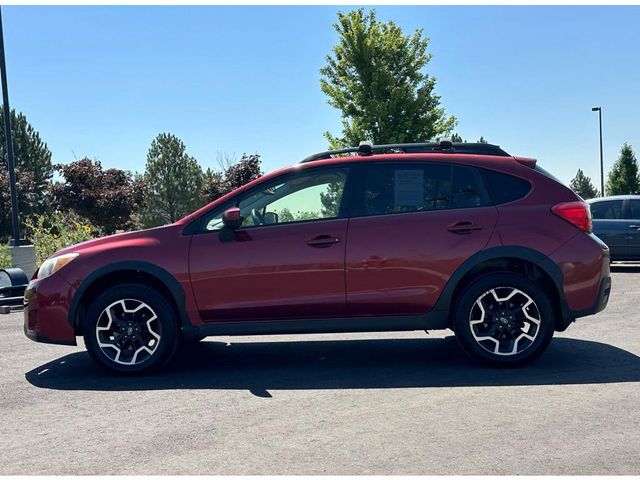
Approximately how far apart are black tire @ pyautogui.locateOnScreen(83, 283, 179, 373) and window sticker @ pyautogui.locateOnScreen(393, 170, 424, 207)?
83.8 inches

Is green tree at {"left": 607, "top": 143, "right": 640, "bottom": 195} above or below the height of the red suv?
above

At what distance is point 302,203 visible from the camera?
5.66 m

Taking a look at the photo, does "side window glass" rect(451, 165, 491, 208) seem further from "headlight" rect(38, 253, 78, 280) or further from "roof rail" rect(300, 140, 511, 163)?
"headlight" rect(38, 253, 78, 280)

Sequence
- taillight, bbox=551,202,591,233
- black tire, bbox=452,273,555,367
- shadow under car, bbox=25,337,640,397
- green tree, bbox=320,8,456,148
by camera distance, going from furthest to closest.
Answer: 1. green tree, bbox=320,8,456,148
2. taillight, bbox=551,202,591,233
3. black tire, bbox=452,273,555,367
4. shadow under car, bbox=25,337,640,397

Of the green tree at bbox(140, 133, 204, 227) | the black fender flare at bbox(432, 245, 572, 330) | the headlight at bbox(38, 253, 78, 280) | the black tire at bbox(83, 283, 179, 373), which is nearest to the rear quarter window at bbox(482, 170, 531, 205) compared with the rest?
the black fender flare at bbox(432, 245, 572, 330)

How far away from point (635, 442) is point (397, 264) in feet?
7.49

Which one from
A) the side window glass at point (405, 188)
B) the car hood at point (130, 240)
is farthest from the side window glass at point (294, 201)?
the car hood at point (130, 240)

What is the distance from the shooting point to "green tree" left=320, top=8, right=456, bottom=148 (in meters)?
24.0

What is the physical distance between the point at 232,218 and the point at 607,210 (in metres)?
11.1

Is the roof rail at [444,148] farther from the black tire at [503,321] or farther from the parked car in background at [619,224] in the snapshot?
the parked car in background at [619,224]

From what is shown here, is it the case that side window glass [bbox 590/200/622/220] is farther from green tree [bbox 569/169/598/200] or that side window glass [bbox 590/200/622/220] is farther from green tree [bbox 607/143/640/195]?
green tree [bbox 569/169/598/200]

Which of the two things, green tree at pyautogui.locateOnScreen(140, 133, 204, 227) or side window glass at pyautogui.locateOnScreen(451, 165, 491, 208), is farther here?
green tree at pyautogui.locateOnScreen(140, 133, 204, 227)

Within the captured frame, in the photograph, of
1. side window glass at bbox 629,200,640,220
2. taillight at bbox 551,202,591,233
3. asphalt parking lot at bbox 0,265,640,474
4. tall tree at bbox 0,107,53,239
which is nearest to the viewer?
asphalt parking lot at bbox 0,265,640,474

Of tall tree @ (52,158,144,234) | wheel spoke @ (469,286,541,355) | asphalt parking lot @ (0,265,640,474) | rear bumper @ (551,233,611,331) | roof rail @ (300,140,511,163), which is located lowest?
asphalt parking lot @ (0,265,640,474)
